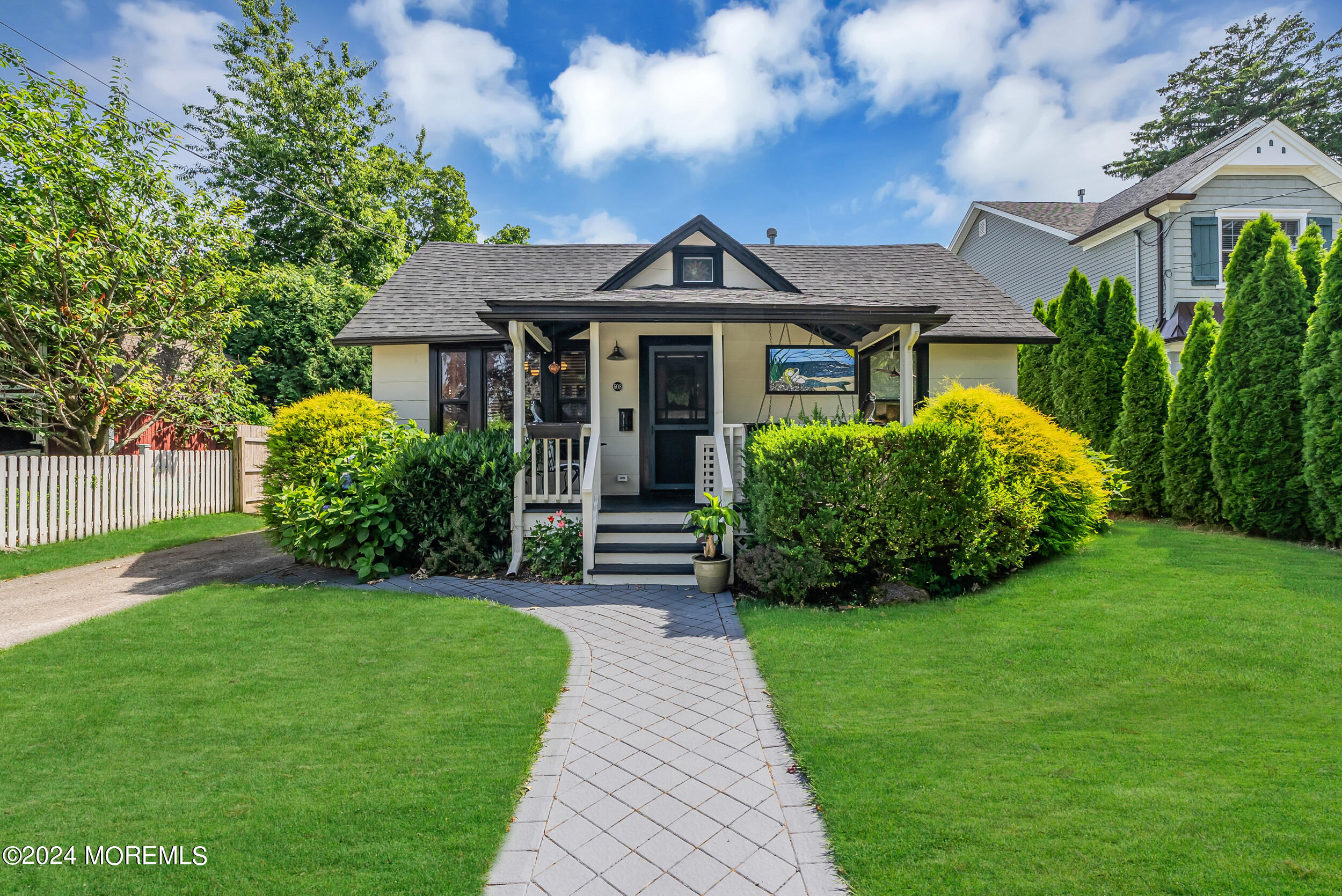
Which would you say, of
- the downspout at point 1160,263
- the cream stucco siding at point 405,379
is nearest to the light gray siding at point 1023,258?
the downspout at point 1160,263

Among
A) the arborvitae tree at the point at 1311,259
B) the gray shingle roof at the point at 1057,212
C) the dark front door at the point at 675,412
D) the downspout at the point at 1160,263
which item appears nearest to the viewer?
the arborvitae tree at the point at 1311,259

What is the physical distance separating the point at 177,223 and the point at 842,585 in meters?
12.4

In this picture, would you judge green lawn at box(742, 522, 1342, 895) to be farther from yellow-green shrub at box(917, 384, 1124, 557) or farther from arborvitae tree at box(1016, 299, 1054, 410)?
arborvitae tree at box(1016, 299, 1054, 410)

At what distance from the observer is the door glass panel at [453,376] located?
9.73 meters

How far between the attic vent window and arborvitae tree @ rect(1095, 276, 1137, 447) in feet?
23.7

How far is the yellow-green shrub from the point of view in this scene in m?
6.65

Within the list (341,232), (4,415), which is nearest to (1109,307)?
(4,415)

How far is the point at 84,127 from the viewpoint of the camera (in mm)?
9289

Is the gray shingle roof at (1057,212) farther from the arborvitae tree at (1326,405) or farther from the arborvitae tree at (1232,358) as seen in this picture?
the arborvitae tree at (1326,405)

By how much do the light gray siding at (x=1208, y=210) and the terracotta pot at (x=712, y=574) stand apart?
42.9 ft

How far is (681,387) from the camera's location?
9789mm

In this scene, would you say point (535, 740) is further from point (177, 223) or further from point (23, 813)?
point (177, 223)

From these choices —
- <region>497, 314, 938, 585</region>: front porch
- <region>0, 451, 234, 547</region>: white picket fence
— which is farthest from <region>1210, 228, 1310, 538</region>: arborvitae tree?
<region>0, 451, 234, 547</region>: white picket fence

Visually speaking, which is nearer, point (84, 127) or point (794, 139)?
point (84, 127)
